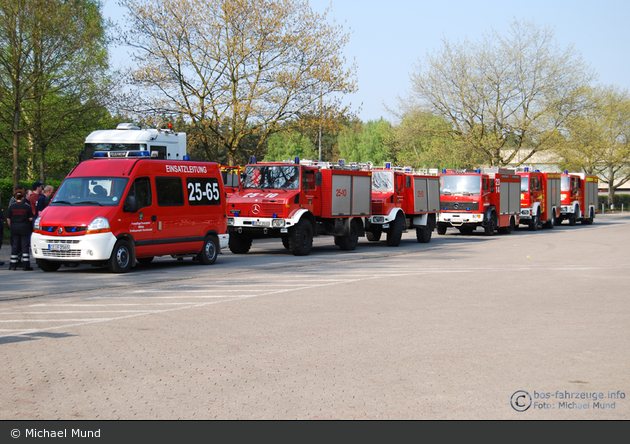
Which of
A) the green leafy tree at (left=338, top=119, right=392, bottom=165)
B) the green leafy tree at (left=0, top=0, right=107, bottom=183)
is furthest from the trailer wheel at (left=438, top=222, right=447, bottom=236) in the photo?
the green leafy tree at (left=338, top=119, right=392, bottom=165)

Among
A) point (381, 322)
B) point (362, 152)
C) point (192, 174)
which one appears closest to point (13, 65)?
point (192, 174)

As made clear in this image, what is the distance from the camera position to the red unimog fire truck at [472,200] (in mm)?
30578

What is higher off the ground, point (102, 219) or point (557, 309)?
point (102, 219)

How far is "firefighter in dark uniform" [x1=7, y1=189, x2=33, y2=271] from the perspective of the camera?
1549 cm

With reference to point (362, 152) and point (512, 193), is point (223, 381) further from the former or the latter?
point (362, 152)

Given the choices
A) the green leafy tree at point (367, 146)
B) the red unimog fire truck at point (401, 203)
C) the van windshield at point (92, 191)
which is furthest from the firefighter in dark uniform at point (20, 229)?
the green leafy tree at point (367, 146)

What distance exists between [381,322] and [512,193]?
86.9 ft

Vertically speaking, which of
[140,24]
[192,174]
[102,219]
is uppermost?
[140,24]

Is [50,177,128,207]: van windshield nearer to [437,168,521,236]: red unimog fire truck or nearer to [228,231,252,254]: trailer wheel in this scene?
[228,231,252,254]: trailer wheel

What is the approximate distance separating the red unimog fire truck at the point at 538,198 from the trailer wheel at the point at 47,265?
2647 centimetres

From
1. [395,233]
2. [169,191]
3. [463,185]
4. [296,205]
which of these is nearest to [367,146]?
[463,185]

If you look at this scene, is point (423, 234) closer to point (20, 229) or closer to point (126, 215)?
point (126, 215)

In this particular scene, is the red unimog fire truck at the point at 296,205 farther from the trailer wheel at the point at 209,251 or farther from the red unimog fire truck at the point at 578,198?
the red unimog fire truck at the point at 578,198

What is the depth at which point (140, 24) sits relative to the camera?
3148 cm
